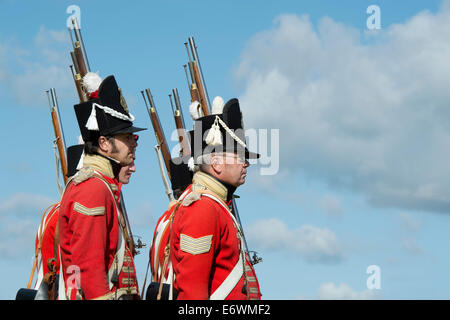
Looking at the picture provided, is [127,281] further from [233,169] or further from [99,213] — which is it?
[233,169]

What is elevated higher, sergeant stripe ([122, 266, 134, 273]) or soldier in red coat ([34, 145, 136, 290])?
soldier in red coat ([34, 145, 136, 290])

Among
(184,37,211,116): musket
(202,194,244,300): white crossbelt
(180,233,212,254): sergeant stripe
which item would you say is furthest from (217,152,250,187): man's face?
(184,37,211,116): musket

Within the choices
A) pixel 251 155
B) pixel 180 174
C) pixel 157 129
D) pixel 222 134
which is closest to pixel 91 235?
pixel 222 134

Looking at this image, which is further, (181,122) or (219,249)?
(181,122)

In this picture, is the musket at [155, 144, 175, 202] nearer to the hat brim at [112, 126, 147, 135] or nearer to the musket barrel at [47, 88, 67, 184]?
the musket barrel at [47, 88, 67, 184]

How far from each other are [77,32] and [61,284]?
23.9 feet

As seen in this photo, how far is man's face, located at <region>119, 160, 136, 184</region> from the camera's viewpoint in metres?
9.70

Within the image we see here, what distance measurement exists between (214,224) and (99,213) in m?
1.16

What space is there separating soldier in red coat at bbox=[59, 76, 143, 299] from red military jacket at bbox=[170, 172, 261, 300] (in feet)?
1.97
